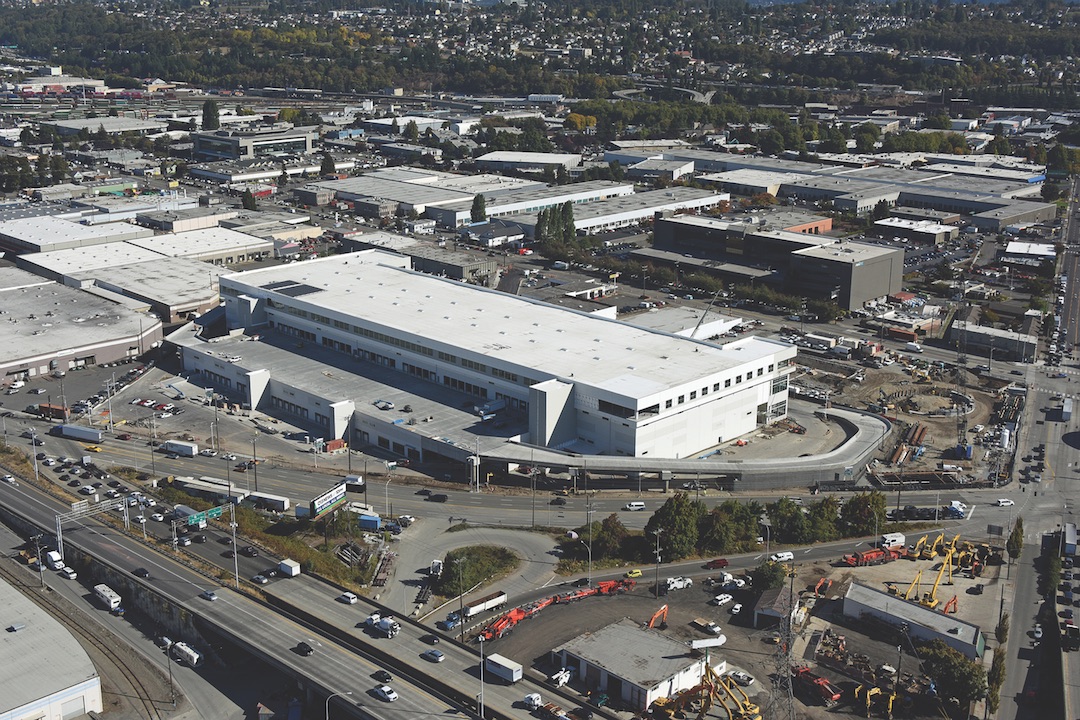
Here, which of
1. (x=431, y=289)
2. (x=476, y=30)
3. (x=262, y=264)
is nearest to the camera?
(x=431, y=289)

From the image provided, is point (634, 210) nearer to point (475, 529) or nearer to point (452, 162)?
point (452, 162)

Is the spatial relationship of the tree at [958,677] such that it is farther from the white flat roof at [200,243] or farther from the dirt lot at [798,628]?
the white flat roof at [200,243]

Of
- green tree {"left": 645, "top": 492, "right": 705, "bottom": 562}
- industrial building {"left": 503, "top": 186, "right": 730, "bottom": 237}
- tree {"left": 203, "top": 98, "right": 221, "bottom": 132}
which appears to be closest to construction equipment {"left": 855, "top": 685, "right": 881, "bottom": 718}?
green tree {"left": 645, "top": 492, "right": 705, "bottom": 562}

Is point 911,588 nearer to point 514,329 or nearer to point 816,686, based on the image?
point 816,686

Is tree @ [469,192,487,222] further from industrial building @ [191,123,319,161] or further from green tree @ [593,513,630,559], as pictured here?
green tree @ [593,513,630,559]

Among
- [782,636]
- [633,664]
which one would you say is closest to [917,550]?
[782,636]

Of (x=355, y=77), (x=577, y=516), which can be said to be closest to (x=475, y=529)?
(x=577, y=516)
